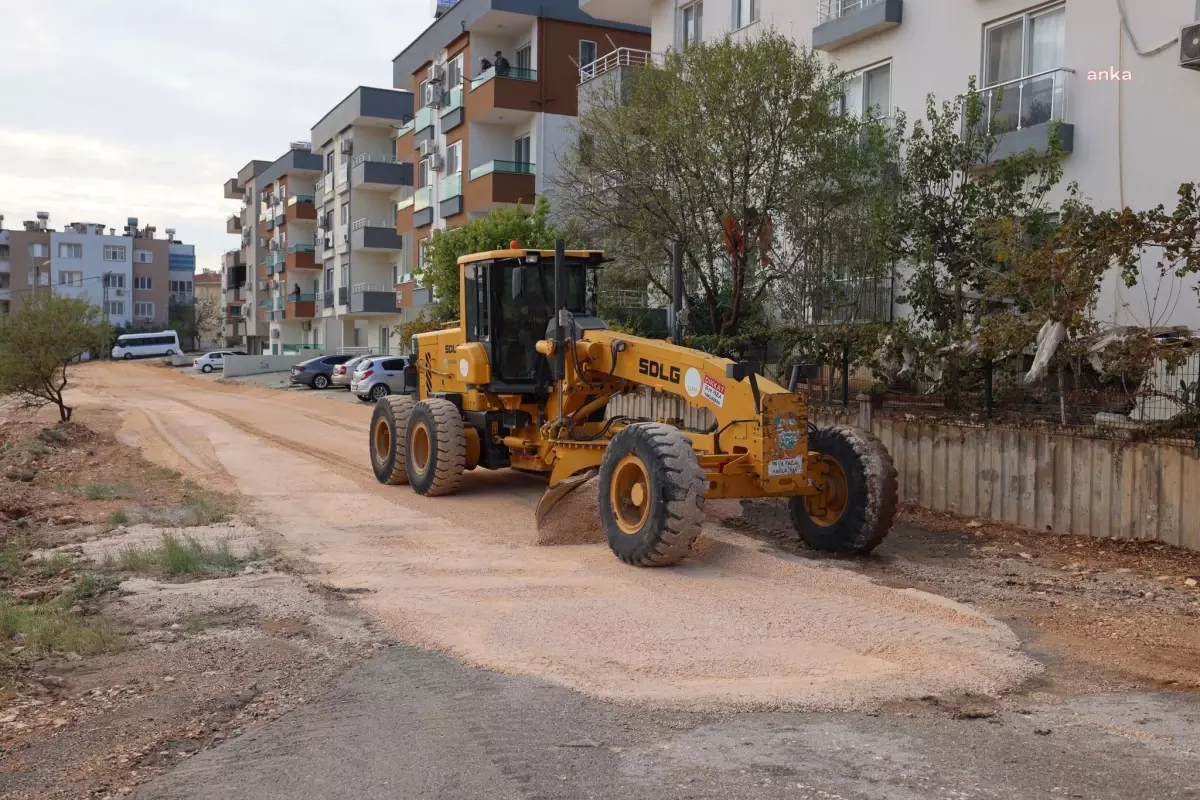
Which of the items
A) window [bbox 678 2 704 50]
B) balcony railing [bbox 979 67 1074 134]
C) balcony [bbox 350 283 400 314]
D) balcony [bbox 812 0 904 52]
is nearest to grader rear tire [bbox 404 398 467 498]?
balcony railing [bbox 979 67 1074 134]

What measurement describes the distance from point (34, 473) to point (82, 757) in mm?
14218

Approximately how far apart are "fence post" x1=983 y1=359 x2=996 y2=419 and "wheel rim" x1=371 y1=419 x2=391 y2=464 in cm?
784

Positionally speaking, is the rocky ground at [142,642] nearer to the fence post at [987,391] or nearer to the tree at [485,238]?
the fence post at [987,391]

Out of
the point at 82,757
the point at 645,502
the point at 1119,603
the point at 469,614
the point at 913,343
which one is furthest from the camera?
the point at 913,343

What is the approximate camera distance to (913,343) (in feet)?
48.2

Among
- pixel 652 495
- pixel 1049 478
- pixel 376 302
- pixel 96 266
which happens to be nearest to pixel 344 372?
pixel 376 302

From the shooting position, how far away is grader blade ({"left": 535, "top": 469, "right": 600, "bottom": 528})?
1089 cm

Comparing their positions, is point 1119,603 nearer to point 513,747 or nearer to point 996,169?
point 513,747

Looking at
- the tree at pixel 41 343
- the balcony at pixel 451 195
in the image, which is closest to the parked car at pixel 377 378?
the balcony at pixel 451 195

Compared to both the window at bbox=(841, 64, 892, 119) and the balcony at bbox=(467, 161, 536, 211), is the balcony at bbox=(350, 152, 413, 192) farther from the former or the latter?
the window at bbox=(841, 64, 892, 119)

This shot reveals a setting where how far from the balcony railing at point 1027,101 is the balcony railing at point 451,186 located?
23814 millimetres

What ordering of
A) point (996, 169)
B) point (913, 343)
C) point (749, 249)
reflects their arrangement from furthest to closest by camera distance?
point (749, 249) → point (996, 169) → point (913, 343)

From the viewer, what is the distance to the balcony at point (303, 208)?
69125 mm

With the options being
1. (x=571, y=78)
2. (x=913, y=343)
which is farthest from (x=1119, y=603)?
(x=571, y=78)
